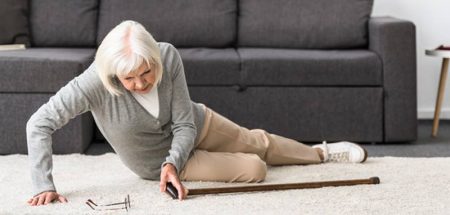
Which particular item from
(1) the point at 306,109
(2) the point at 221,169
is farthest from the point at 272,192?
(1) the point at 306,109

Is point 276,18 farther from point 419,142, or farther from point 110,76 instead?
point 110,76

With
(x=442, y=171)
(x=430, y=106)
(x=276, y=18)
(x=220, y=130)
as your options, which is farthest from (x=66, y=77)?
(x=430, y=106)

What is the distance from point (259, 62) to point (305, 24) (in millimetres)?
563

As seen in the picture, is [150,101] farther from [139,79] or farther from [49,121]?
[49,121]

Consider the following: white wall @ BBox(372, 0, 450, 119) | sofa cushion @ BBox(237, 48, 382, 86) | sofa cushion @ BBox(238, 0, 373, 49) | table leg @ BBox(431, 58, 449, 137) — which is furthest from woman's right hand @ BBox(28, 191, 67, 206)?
white wall @ BBox(372, 0, 450, 119)

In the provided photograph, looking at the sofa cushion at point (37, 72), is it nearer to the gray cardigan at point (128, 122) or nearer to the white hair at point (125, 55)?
the gray cardigan at point (128, 122)

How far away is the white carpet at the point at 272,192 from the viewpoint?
230 centimetres

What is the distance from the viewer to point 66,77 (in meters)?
3.19

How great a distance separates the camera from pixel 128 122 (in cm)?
248

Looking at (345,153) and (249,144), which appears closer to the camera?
(249,144)

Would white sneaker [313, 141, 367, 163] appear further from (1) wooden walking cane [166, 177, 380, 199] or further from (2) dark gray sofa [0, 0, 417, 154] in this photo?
(2) dark gray sofa [0, 0, 417, 154]

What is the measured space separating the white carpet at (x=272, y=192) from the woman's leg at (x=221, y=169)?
4cm

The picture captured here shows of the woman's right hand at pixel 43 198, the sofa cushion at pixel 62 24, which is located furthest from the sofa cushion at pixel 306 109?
the woman's right hand at pixel 43 198

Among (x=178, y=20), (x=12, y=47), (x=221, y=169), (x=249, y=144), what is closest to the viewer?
(x=221, y=169)
